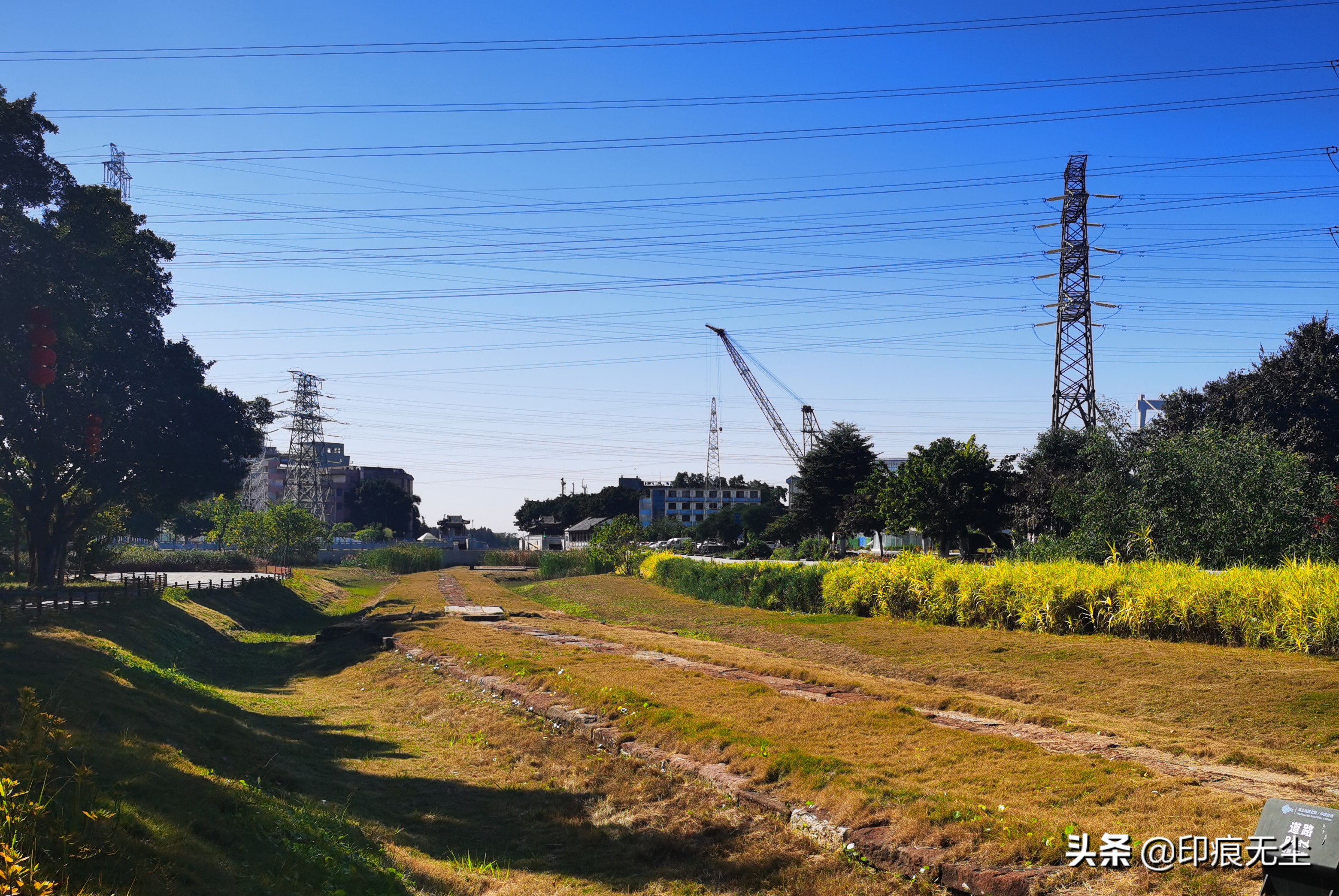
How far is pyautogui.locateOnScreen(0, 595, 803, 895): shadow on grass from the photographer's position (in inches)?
272

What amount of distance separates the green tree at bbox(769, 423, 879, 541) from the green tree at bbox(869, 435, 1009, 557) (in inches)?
723

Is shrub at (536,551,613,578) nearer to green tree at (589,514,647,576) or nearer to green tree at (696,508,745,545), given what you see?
green tree at (589,514,647,576)

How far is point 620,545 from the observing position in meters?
64.9

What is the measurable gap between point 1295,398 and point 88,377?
158ft

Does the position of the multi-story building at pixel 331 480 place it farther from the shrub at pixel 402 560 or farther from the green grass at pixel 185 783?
the green grass at pixel 185 783

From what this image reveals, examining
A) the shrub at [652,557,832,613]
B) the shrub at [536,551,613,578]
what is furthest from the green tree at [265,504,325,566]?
the shrub at [652,557,832,613]

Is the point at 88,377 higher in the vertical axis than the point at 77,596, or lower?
higher

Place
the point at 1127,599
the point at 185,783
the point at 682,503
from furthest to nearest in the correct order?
1. the point at 682,503
2. the point at 1127,599
3. the point at 185,783

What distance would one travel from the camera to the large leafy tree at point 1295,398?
126ft

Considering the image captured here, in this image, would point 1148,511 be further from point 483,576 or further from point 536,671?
point 483,576

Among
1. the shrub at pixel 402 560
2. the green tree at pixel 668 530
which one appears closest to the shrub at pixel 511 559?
the shrub at pixel 402 560

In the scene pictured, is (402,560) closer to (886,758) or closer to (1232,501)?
(1232,501)

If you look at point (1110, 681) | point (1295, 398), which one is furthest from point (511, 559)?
point (1110, 681)

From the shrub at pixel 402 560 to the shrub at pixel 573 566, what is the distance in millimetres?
16988
